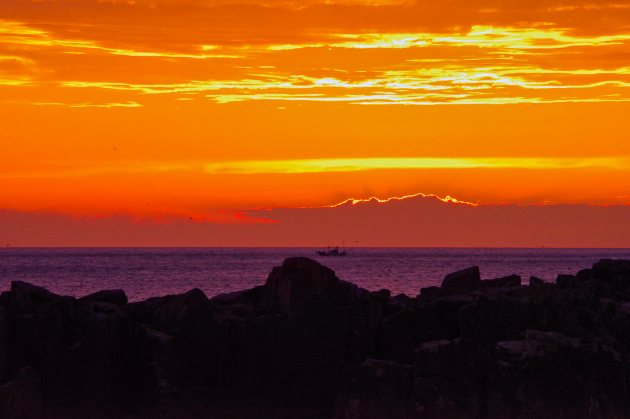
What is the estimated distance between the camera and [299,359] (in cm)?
2294

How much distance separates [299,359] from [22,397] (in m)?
5.23

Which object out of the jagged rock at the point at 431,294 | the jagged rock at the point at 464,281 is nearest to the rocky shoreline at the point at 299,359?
the jagged rock at the point at 431,294

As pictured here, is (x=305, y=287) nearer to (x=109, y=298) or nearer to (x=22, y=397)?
(x=109, y=298)

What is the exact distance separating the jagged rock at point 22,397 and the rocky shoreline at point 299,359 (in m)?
0.02

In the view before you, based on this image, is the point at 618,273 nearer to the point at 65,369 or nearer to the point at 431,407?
the point at 431,407

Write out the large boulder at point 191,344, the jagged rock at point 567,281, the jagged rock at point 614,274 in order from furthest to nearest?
the jagged rock at point 614,274 → the jagged rock at point 567,281 → the large boulder at point 191,344

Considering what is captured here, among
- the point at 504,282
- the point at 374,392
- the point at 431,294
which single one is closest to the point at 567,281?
the point at 504,282

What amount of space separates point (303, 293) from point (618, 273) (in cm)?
1289

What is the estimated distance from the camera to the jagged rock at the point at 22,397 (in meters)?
21.1

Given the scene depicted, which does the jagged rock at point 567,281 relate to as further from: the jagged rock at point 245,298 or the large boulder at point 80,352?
the large boulder at point 80,352

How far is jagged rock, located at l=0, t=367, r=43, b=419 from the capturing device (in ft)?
69.2

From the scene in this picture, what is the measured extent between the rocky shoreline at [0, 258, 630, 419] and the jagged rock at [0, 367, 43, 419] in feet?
0.07

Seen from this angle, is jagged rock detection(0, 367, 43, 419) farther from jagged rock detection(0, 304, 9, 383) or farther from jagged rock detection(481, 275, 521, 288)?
jagged rock detection(481, 275, 521, 288)

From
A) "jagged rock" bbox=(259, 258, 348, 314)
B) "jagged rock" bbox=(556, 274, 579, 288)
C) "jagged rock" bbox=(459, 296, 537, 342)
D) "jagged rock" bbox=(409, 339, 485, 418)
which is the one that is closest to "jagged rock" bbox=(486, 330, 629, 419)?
"jagged rock" bbox=(409, 339, 485, 418)
